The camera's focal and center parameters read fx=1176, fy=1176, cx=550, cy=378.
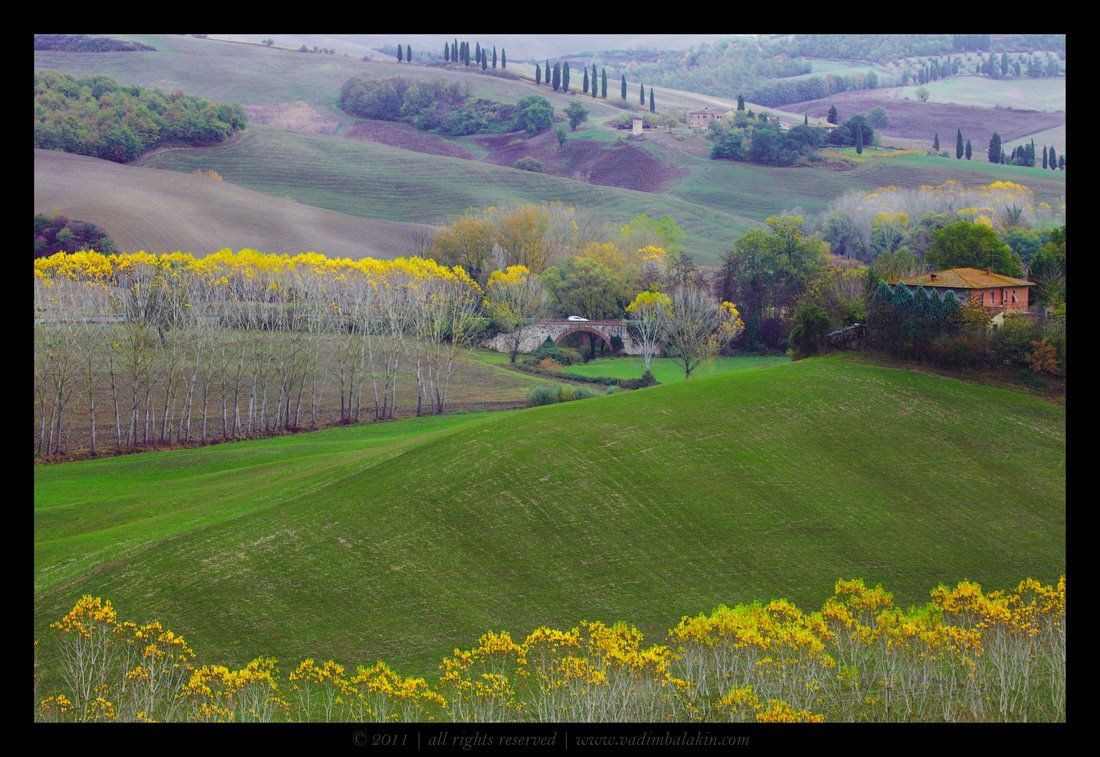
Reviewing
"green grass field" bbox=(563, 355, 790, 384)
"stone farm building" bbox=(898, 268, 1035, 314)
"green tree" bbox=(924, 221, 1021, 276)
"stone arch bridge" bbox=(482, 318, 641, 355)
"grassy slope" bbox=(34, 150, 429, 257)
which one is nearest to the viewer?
"stone farm building" bbox=(898, 268, 1035, 314)

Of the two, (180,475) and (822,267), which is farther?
(822,267)

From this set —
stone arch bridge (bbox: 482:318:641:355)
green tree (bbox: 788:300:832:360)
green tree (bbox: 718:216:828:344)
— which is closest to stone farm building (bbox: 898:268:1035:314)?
green tree (bbox: 788:300:832:360)

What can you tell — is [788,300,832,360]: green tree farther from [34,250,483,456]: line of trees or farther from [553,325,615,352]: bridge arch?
[553,325,615,352]: bridge arch

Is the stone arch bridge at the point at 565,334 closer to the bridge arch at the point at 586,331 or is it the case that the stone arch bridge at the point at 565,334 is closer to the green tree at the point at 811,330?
the bridge arch at the point at 586,331

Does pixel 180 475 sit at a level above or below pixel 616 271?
below

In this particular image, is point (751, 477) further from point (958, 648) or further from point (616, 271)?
point (616, 271)
